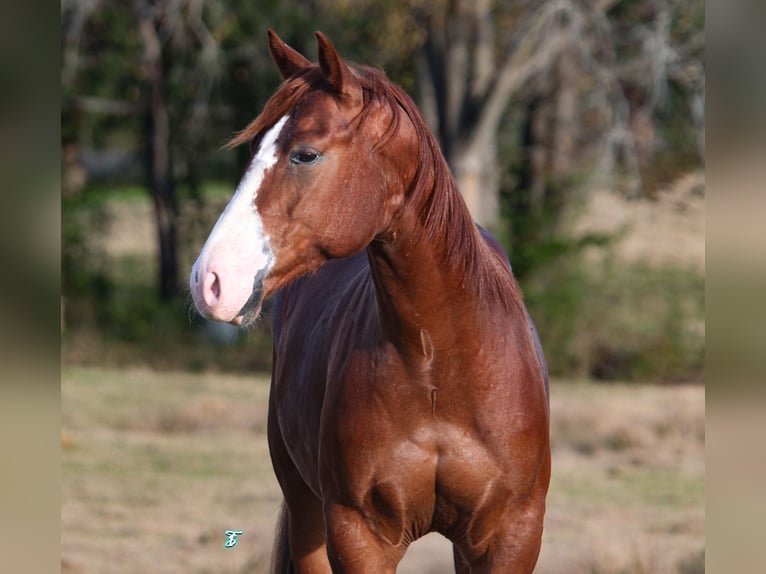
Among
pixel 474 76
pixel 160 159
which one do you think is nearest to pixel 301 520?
pixel 474 76

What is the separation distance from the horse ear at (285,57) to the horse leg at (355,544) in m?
1.16

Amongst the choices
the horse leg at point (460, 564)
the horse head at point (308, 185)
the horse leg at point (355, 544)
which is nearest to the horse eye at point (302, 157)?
the horse head at point (308, 185)

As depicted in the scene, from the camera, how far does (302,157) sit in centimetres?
232

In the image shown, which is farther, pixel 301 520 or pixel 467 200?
pixel 467 200

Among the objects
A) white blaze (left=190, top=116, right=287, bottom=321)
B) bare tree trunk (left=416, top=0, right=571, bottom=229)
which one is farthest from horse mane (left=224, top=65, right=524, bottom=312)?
bare tree trunk (left=416, top=0, right=571, bottom=229)

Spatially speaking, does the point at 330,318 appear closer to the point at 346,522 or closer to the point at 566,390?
the point at 346,522

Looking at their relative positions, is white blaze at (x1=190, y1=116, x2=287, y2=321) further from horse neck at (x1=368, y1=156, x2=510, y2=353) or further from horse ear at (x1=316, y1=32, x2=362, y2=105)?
horse neck at (x1=368, y1=156, x2=510, y2=353)

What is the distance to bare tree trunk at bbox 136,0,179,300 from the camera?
14.8 m

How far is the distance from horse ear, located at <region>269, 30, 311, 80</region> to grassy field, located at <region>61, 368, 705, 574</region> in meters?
3.35

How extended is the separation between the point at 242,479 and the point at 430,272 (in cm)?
566

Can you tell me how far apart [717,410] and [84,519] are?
603cm

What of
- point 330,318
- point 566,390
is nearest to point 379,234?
point 330,318

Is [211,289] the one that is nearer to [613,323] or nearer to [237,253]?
[237,253]

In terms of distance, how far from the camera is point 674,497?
7477 mm
